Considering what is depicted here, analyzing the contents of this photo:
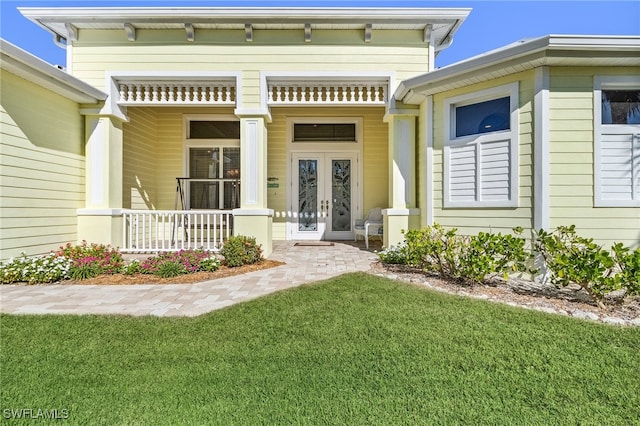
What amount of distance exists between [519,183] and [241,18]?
18.1 feet

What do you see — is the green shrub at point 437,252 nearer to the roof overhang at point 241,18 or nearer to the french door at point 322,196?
the french door at point 322,196

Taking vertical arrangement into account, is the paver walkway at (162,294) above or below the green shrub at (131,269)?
below

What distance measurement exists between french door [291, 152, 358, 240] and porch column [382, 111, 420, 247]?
221 centimetres

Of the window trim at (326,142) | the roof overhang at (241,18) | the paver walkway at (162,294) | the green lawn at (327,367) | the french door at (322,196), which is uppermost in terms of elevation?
the roof overhang at (241,18)

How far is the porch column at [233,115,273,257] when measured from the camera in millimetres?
5984

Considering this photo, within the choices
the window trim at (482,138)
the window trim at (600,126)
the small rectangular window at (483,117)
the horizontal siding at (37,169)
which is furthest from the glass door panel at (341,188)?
the horizontal siding at (37,169)

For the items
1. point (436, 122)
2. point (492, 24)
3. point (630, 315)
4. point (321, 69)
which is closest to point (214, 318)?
point (630, 315)

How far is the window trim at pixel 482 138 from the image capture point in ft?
14.6

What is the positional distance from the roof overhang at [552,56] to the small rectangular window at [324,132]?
3.75m

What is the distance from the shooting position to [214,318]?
9.70 feet

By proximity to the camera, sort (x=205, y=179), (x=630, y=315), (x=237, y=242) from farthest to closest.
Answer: (x=205, y=179) < (x=237, y=242) < (x=630, y=315)

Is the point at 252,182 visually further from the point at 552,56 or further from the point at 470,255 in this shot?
the point at 552,56

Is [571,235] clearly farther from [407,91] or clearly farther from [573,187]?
[407,91]

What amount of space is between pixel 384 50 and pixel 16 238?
275 inches
